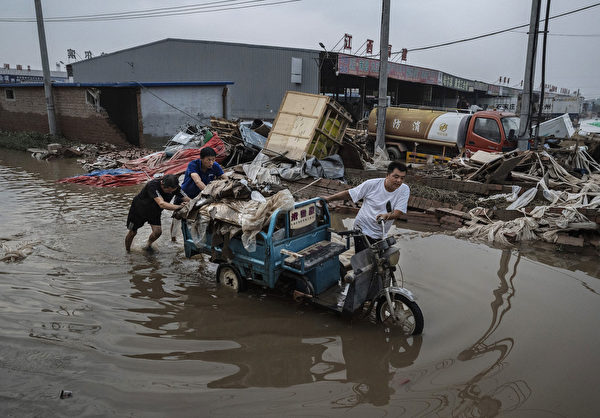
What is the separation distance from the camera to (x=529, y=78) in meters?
11.6

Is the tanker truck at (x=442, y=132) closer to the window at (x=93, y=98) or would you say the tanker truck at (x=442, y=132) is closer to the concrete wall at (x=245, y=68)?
the window at (x=93, y=98)

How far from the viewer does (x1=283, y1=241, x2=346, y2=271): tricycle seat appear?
4.18 metres

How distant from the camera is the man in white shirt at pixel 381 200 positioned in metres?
4.30

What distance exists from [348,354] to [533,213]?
5.68m

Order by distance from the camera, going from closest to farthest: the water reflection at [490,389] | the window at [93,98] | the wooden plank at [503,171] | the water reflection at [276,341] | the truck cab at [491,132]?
the water reflection at [490,389] < the water reflection at [276,341] < the wooden plank at [503,171] < the truck cab at [491,132] < the window at [93,98]

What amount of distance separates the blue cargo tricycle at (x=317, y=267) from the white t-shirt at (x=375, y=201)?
12.0 inches

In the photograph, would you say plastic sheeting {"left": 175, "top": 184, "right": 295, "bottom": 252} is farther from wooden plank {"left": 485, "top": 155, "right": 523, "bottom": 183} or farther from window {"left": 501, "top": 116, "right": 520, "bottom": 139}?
window {"left": 501, "top": 116, "right": 520, "bottom": 139}

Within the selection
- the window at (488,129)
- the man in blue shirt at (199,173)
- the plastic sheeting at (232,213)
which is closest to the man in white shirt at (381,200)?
the plastic sheeting at (232,213)

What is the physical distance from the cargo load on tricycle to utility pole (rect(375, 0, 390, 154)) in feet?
31.6

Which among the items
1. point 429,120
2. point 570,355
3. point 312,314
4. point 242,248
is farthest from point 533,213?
point 429,120

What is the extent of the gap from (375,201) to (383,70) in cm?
998

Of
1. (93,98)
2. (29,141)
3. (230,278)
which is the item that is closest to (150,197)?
(230,278)

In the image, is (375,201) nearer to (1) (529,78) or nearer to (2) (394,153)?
(1) (529,78)

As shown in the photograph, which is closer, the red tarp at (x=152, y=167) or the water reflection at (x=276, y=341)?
the water reflection at (x=276, y=341)
